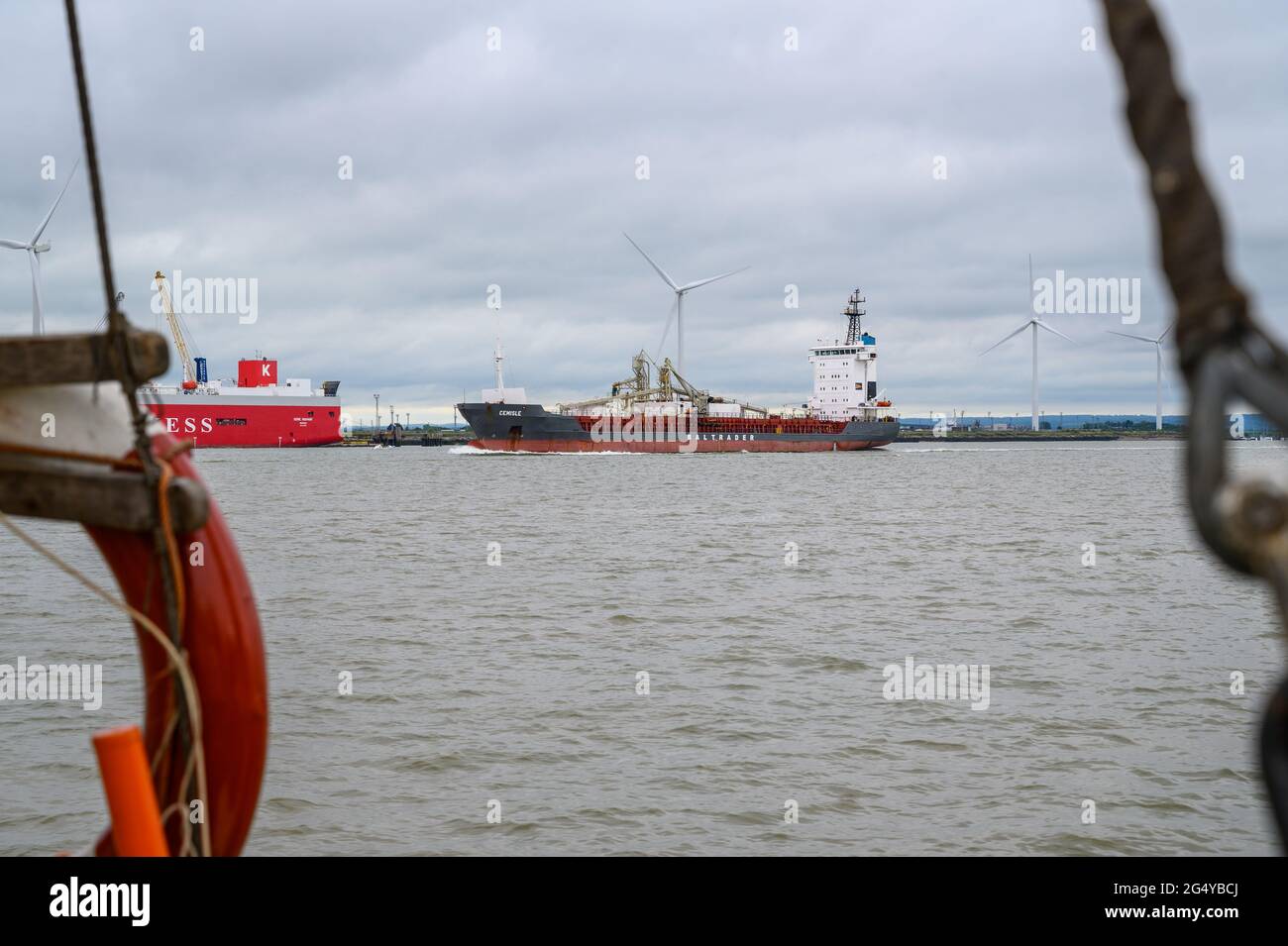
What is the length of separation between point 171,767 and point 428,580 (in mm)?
17725

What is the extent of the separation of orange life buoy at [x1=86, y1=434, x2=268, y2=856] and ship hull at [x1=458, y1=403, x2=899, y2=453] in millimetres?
75198

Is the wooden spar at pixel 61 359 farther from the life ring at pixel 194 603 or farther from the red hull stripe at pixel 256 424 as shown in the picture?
the red hull stripe at pixel 256 424

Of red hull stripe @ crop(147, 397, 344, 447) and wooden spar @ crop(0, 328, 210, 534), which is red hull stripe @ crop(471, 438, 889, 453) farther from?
wooden spar @ crop(0, 328, 210, 534)

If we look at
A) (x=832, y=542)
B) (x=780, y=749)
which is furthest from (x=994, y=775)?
(x=832, y=542)

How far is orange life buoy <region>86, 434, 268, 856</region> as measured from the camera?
10.2 ft

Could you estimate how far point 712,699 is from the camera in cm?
1150

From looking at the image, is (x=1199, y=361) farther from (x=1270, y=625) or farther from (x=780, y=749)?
(x=1270, y=625)

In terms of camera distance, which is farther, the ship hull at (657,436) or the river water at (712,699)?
the ship hull at (657,436)
